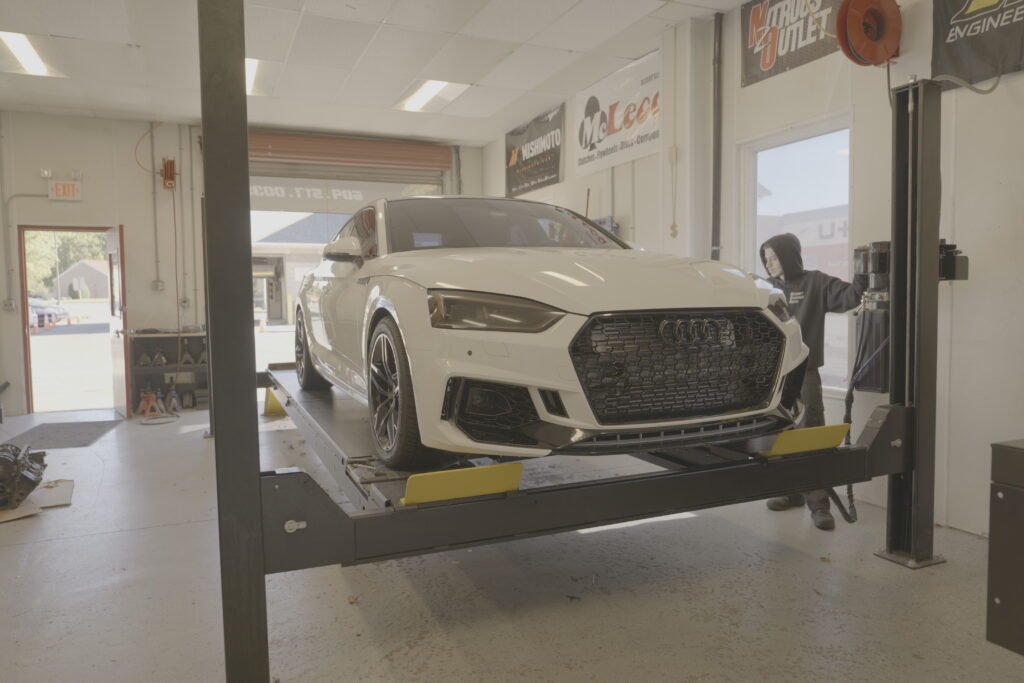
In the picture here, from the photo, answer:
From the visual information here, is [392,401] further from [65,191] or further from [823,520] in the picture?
[65,191]

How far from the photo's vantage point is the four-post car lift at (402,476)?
170cm

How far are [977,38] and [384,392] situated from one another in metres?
3.25

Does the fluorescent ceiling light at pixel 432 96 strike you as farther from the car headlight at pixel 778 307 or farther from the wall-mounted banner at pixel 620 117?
the car headlight at pixel 778 307

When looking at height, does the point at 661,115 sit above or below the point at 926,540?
above

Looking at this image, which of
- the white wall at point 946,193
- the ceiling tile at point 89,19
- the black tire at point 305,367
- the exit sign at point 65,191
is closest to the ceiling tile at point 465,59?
the white wall at point 946,193

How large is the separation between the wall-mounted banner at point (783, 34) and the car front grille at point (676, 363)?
271cm

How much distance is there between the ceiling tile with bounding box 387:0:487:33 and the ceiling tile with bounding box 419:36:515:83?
29 centimetres

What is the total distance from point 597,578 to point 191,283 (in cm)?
724

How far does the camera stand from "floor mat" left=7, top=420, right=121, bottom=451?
5.95 m

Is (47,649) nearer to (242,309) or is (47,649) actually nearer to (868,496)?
(242,309)

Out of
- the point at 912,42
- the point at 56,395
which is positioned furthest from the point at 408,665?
the point at 56,395

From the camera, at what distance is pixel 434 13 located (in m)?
5.10

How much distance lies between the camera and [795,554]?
3135 millimetres

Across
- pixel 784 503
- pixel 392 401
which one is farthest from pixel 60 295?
pixel 784 503
